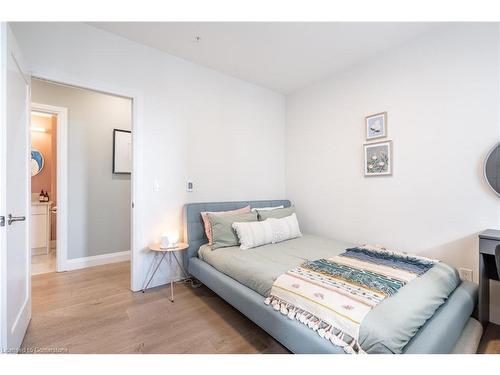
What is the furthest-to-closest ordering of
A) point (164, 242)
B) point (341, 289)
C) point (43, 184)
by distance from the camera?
point (43, 184) < point (164, 242) < point (341, 289)

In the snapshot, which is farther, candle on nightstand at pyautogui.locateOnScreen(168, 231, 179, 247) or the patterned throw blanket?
candle on nightstand at pyautogui.locateOnScreen(168, 231, 179, 247)

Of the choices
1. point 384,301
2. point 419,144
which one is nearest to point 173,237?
point 384,301

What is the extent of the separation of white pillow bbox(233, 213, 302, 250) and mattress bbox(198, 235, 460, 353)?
0.08 m

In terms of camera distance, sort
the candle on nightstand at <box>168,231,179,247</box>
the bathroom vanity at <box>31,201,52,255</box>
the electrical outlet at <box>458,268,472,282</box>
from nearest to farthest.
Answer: the electrical outlet at <box>458,268,472,282</box>
the candle on nightstand at <box>168,231,179,247</box>
the bathroom vanity at <box>31,201,52,255</box>

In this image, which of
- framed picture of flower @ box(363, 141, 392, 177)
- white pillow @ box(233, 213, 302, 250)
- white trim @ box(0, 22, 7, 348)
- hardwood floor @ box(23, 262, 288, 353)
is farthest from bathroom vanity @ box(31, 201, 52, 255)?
framed picture of flower @ box(363, 141, 392, 177)

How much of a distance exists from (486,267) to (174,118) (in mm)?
3073

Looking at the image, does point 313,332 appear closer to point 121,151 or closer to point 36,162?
point 121,151

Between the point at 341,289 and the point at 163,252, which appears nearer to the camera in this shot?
the point at 341,289

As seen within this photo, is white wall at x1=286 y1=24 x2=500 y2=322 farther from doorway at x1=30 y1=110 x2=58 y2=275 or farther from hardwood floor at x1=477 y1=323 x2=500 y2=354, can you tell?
doorway at x1=30 y1=110 x2=58 y2=275

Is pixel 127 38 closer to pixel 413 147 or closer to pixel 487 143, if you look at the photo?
pixel 413 147

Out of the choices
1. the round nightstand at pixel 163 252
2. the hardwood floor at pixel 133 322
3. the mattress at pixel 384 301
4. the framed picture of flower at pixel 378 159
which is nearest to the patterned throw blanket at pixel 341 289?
the mattress at pixel 384 301

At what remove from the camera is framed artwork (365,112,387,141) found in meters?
2.47

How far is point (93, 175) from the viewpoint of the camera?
327cm
